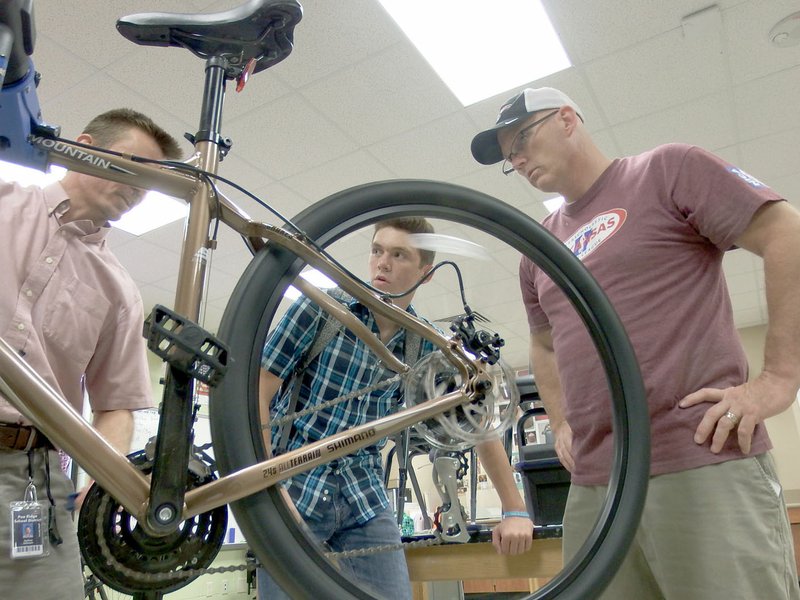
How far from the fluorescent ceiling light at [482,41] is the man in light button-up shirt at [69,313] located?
4.38 feet

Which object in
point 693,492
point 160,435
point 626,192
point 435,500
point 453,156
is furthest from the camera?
point 453,156

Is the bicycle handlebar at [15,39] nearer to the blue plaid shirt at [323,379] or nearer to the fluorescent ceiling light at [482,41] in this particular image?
the blue plaid shirt at [323,379]

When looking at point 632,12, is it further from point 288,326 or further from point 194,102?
point 288,326

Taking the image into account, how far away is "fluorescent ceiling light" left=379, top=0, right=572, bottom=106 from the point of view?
6.40 feet

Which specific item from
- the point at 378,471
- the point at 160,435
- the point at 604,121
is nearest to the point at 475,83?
the point at 604,121

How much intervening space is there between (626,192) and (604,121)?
72.1 inches

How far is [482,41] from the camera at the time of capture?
210 centimetres

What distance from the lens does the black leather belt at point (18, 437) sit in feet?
2.72

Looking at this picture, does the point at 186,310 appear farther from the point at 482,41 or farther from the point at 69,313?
the point at 482,41

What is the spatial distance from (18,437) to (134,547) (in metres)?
0.46

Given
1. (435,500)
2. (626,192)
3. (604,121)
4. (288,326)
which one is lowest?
(435,500)

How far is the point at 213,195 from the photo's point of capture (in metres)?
0.58

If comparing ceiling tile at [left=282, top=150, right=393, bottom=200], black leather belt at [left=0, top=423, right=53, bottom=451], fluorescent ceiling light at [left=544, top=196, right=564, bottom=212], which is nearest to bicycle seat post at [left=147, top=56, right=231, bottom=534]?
black leather belt at [left=0, top=423, right=53, bottom=451]

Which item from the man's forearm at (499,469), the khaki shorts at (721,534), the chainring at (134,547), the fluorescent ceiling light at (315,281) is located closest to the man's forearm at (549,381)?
the man's forearm at (499,469)
